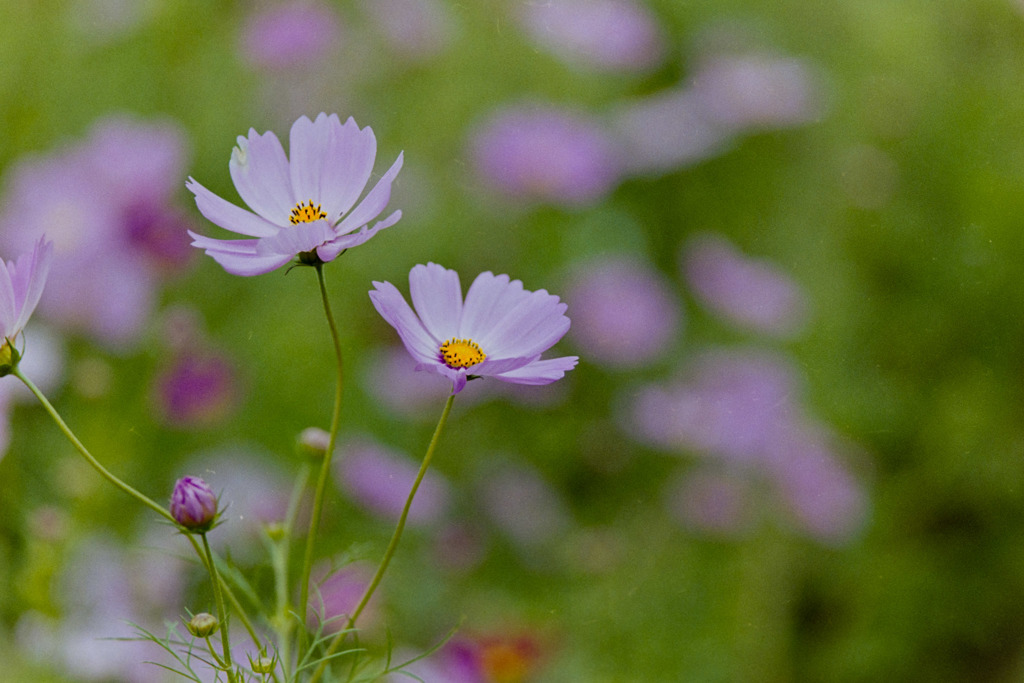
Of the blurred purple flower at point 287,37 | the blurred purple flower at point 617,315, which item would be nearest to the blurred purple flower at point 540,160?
the blurred purple flower at point 617,315

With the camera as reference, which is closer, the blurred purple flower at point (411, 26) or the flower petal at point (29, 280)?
the flower petal at point (29, 280)

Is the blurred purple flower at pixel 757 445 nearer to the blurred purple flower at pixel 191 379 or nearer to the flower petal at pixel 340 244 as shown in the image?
the blurred purple flower at pixel 191 379

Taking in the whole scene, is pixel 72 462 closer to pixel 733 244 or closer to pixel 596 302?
pixel 596 302

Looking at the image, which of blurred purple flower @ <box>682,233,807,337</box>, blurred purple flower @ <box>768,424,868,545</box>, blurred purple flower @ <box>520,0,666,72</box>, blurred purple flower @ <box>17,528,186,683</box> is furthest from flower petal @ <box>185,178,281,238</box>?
blurred purple flower @ <box>520,0,666,72</box>

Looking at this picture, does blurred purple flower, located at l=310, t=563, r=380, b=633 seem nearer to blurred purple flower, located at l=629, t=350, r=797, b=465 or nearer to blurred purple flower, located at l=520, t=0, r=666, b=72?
blurred purple flower, located at l=629, t=350, r=797, b=465

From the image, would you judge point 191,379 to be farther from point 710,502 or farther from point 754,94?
point 754,94

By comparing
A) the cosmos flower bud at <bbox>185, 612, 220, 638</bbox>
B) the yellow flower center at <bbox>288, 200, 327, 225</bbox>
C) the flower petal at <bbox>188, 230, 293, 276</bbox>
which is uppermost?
the yellow flower center at <bbox>288, 200, 327, 225</bbox>
